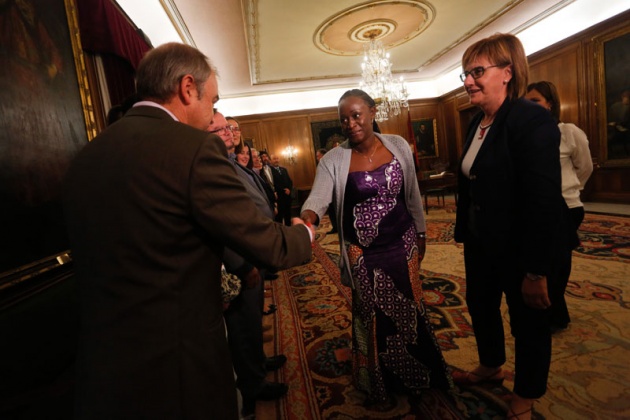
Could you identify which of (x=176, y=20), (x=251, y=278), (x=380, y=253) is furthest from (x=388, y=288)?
(x=176, y=20)

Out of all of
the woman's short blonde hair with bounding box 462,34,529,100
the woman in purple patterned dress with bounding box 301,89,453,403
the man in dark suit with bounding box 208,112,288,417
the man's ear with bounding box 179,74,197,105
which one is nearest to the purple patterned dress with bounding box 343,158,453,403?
the woman in purple patterned dress with bounding box 301,89,453,403

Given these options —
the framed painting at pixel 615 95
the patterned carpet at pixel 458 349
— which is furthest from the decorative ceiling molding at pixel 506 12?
the patterned carpet at pixel 458 349

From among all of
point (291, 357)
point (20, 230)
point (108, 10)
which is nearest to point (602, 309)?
point (291, 357)

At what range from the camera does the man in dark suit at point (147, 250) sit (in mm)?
847

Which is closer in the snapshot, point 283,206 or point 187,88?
point 187,88

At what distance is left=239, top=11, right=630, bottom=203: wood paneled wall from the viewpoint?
6629 mm

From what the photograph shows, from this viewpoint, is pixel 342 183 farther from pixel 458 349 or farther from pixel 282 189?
pixel 282 189

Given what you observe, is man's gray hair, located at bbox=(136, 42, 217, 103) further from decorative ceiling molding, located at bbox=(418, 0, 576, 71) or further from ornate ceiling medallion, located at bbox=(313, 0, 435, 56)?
decorative ceiling molding, located at bbox=(418, 0, 576, 71)

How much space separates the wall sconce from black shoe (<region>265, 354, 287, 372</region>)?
923 cm

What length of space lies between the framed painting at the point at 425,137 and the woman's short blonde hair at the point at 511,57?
10848 millimetres

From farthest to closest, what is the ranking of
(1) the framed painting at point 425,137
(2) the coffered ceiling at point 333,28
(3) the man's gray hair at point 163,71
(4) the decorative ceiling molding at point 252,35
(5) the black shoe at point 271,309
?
(1) the framed painting at point 425,137 < (2) the coffered ceiling at point 333,28 < (4) the decorative ceiling molding at point 252,35 < (5) the black shoe at point 271,309 < (3) the man's gray hair at point 163,71

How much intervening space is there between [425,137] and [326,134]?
12.6 ft

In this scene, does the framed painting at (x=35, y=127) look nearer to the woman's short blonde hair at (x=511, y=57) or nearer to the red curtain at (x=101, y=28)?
the red curtain at (x=101, y=28)

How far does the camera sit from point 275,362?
Answer: 2.38m
